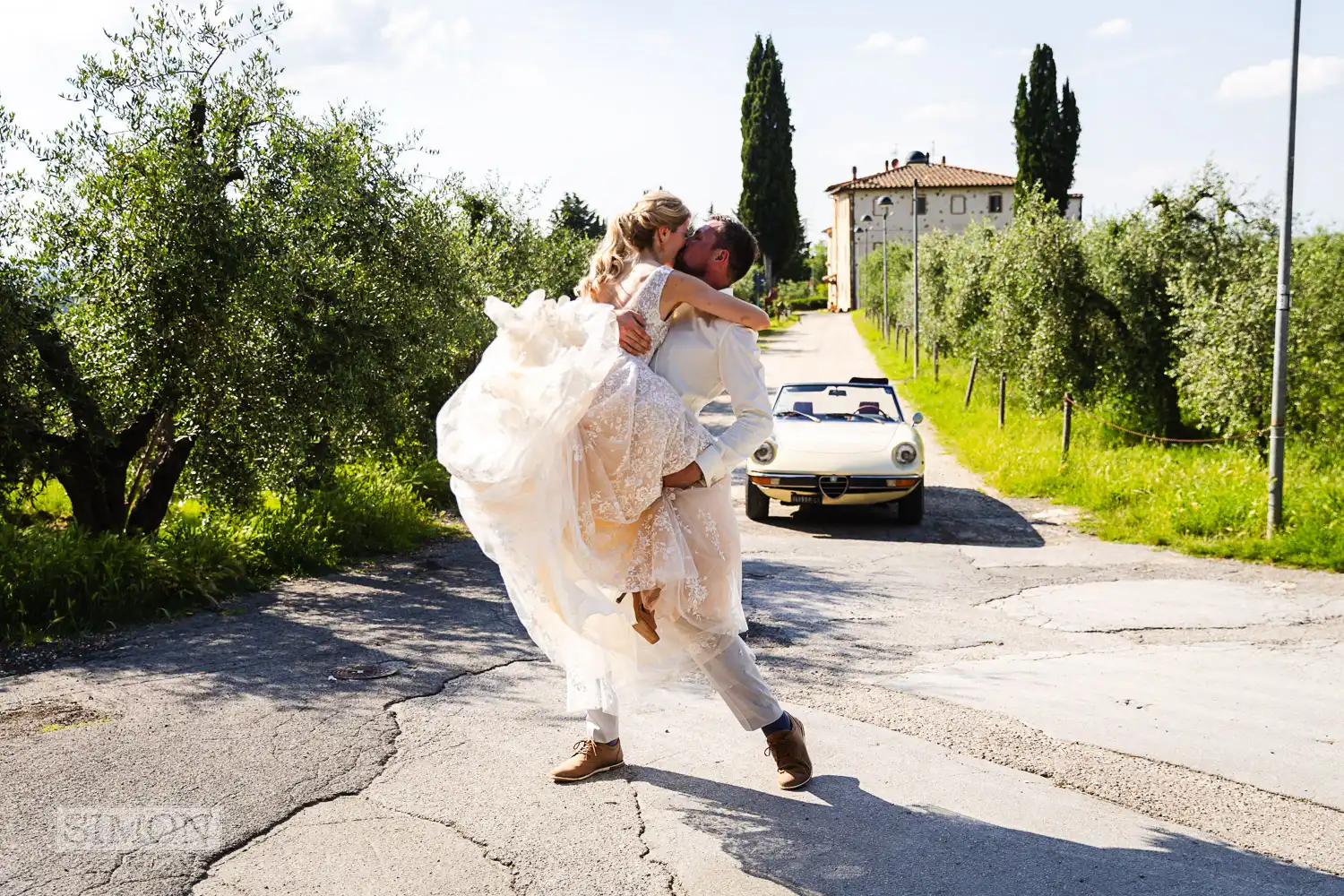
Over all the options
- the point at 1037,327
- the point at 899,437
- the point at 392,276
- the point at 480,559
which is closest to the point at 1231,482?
the point at 899,437

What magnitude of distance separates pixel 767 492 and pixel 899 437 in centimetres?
146

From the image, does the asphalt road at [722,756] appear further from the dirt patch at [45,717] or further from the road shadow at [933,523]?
the road shadow at [933,523]

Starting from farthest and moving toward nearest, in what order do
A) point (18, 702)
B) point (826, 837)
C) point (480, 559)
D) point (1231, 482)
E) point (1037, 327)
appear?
1. point (1037, 327)
2. point (1231, 482)
3. point (480, 559)
4. point (18, 702)
5. point (826, 837)

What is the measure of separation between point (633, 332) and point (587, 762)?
1.62 metres

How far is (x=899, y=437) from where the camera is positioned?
1109cm

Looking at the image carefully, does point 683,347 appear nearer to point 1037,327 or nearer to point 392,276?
point 392,276

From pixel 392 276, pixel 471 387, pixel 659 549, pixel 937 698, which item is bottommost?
pixel 937 698

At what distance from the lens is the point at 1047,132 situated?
54406 mm

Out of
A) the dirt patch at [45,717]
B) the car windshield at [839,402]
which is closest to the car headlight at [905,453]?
the car windshield at [839,402]

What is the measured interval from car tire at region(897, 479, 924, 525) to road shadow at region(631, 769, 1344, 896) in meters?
7.15

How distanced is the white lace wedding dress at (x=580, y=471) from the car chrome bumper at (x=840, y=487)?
22.8 feet

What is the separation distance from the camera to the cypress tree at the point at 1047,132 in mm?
54531

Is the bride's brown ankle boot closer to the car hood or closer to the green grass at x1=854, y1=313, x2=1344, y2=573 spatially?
the green grass at x1=854, y1=313, x2=1344, y2=573

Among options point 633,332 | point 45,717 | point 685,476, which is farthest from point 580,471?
point 45,717
